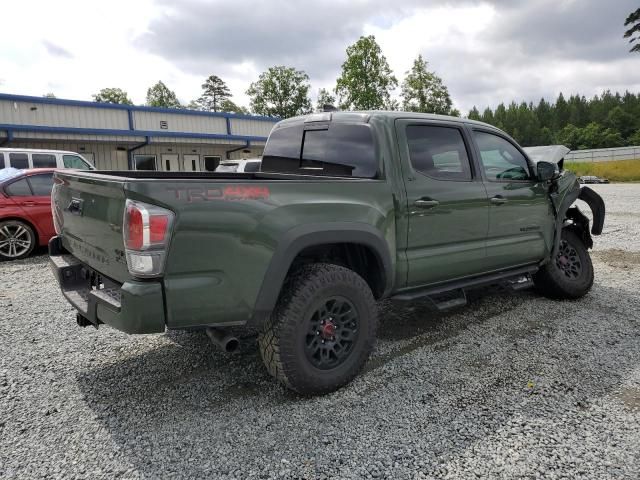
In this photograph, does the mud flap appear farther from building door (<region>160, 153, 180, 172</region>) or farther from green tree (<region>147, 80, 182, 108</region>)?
green tree (<region>147, 80, 182, 108</region>)

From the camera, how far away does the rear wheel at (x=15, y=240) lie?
7.61 metres

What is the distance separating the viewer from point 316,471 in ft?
7.70

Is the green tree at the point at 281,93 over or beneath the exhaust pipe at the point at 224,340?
over

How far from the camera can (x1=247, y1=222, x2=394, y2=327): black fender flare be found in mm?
2766

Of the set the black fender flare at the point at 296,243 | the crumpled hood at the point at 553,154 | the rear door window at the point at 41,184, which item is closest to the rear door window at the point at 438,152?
the black fender flare at the point at 296,243

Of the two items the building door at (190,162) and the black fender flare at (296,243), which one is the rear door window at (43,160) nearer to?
the black fender flare at (296,243)

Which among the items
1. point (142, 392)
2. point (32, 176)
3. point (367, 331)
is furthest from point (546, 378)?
point (32, 176)

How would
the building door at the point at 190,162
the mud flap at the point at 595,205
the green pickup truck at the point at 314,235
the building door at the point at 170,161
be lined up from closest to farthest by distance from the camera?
the green pickup truck at the point at 314,235 → the mud flap at the point at 595,205 → the building door at the point at 170,161 → the building door at the point at 190,162

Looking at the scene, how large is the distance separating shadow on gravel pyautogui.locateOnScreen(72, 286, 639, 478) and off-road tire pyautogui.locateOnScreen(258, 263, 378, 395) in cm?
16

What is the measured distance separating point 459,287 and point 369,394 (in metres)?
1.31

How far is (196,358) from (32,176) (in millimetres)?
6145

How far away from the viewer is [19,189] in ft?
25.5

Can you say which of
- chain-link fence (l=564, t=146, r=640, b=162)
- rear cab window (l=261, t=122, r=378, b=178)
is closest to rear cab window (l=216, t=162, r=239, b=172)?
rear cab window (l=261, t=122, r=378, b=178)

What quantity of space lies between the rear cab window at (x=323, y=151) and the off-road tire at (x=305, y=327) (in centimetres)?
89
